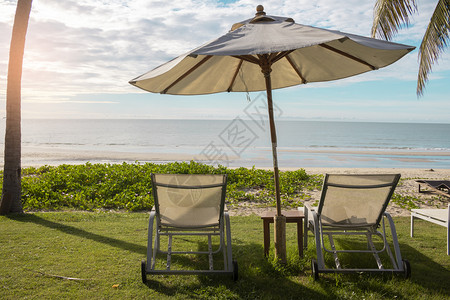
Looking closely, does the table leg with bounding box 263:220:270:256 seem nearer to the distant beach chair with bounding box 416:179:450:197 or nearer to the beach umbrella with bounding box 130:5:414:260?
the beach umbrella with bounding box 130:5:414:260

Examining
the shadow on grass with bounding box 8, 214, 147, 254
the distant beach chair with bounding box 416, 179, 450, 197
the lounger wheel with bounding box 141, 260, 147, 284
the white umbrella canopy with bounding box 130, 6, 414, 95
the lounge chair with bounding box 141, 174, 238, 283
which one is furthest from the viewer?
the distant beach chair with bounding box 416, 179, 450, 197

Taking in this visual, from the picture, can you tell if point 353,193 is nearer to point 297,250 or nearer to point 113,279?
point 297,250

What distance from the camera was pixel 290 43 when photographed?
2.51 m

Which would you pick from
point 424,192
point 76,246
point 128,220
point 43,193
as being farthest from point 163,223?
point 424,192

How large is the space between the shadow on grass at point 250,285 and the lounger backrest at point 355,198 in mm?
645

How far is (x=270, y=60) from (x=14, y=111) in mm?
4419

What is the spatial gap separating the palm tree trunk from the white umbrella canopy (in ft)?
9.68

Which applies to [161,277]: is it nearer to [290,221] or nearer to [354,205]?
[290,221]

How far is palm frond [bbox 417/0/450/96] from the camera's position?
868cm

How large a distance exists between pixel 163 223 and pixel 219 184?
2.32 feet

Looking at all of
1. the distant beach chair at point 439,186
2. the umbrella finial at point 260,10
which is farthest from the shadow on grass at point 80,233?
the distant beach chair at point 439,186

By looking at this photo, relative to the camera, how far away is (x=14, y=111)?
220 inches

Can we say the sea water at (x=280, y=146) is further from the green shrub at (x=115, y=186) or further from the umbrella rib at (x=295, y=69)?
the green shrub at (x=115, y=186)

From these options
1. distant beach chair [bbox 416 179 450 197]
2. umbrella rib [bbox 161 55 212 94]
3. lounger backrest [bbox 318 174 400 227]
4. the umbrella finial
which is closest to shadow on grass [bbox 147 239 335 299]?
lounger backrest [bbox 318 174 400 227]
